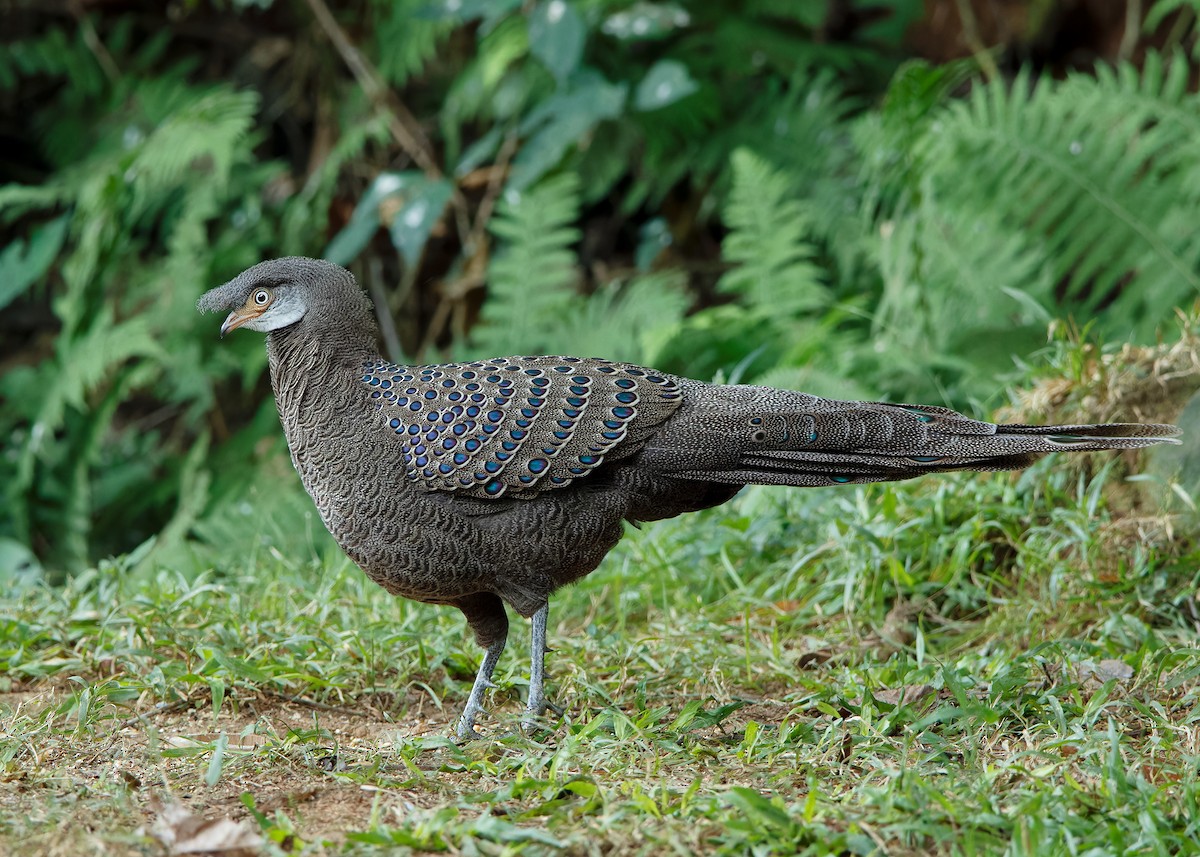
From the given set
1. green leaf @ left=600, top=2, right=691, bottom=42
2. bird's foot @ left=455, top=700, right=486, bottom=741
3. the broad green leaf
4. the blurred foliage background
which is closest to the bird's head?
bird's foot @ left=455, top=700, right=486, bottom=741

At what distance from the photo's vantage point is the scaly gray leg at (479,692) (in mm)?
3521

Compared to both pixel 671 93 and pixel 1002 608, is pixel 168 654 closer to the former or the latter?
pixel 1002 608

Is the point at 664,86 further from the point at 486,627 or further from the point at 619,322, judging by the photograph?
the point at 486,627

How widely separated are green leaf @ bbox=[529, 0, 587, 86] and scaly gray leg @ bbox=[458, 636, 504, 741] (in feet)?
11.8

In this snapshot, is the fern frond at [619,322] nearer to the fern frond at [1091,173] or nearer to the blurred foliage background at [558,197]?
the blurred foliage background at [558,197]

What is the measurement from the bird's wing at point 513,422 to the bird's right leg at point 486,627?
418 millimetres

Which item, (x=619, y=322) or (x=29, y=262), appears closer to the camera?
(x=619, y=322)

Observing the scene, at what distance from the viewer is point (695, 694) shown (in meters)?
3.87

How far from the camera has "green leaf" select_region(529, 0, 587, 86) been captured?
648 cm

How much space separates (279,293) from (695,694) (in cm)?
168

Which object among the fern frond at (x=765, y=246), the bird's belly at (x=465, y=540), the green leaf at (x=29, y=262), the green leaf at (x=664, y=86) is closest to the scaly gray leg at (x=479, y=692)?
the bird's belly at (x=465, y=540)

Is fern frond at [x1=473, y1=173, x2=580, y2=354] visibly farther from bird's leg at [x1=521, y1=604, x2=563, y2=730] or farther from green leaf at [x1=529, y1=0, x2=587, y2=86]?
bird's leg at [x1=521, y1=604, x2=563, y2=730]

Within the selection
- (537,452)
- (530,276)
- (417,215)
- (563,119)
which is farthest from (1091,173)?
(537,452)

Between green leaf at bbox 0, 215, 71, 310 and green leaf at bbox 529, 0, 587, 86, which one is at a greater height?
green leaf at bbox 529, 0, 587, 86
